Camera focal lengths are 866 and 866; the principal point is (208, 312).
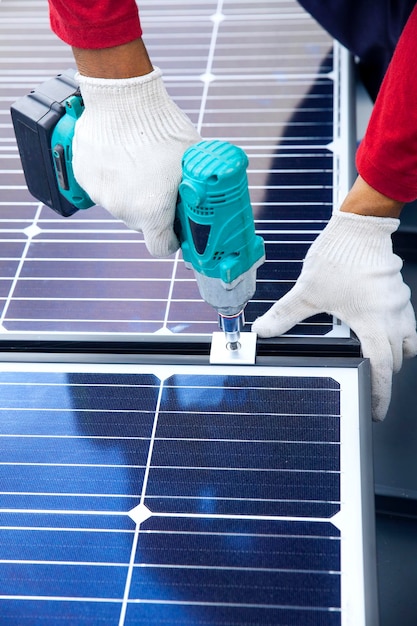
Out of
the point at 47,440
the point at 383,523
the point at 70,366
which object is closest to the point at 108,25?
the point at 70,366

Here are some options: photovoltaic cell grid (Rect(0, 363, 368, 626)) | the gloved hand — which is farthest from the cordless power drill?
photovoltaic cell grid (Rect(0, 363, 368, 626))

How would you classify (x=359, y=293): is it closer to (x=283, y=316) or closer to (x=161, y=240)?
(x=283, y=316)

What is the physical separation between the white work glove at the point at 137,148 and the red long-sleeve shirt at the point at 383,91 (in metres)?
0.13

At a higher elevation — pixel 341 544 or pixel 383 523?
pixel 341 544

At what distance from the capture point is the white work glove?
2410mm

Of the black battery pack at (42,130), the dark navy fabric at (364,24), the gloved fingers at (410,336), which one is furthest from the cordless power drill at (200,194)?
the dark navy fabric at (364,24)

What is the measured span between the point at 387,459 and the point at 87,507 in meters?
1.02

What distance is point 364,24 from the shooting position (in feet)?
11.3

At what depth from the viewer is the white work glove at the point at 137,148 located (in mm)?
2410

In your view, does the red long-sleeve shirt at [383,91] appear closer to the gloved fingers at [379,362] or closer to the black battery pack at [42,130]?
the black battery pack at [42,130]

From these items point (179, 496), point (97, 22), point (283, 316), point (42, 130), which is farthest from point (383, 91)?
point (179, 496)

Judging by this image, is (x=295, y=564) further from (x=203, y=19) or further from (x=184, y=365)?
(x=203, y=19)

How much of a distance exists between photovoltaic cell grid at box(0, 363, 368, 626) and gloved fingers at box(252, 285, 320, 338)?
0.14 meters

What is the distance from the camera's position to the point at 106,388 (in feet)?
7.93
